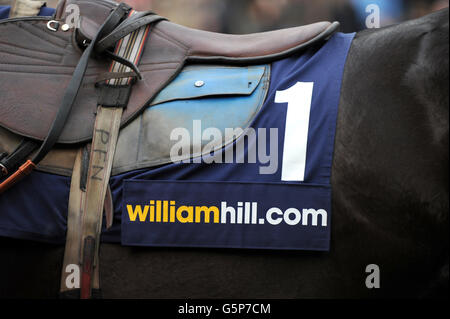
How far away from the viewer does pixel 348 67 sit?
1.58 meters

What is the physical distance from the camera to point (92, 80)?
1.71 metres

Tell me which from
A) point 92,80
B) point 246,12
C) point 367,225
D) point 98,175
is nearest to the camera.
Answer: point 367,225

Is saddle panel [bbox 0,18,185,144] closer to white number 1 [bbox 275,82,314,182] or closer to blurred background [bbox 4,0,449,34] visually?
white number 1 [bbox 275,82,314,182]

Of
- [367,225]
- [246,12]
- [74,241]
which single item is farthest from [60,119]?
[246,12]

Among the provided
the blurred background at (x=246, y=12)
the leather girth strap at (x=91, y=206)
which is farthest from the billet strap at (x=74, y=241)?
the blurred background at (x=246, y=12)

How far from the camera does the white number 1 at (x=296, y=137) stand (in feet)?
4.98

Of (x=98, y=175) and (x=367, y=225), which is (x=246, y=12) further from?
(x=367, y=225)

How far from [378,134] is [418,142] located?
118 millimetres

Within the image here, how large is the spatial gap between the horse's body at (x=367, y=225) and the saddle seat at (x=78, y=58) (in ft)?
1.01

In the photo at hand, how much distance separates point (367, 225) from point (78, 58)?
1.16m

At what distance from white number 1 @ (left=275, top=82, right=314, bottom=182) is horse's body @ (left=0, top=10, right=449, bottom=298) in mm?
108

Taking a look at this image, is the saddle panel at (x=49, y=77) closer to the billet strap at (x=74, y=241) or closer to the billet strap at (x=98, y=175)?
the billet strap at (x=98, y=175)

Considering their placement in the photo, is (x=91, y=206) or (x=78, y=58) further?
(x=78, y=58)
